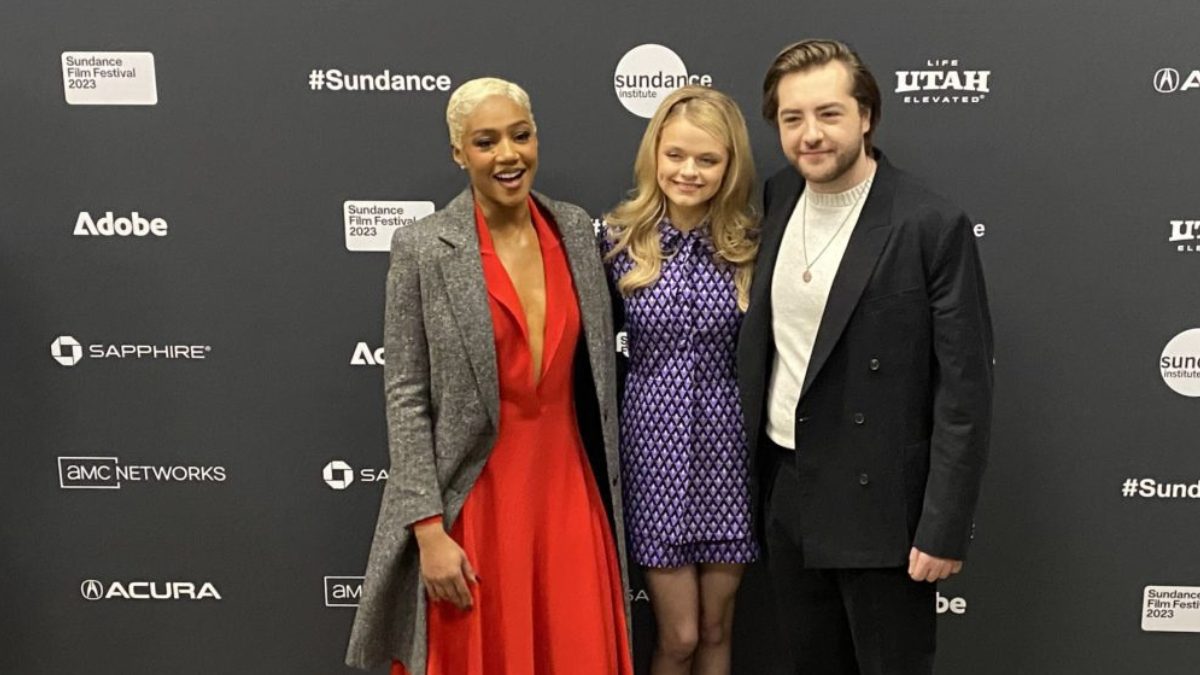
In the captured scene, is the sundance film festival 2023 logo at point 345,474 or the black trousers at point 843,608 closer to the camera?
the black trousers at point 843,608

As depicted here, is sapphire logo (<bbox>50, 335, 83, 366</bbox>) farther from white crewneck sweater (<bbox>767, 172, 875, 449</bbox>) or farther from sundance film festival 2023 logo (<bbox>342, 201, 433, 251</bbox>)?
white crewneck sweater (<bbox>767, 172, 875, 449</bbox>)

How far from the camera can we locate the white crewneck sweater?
2.06 meters

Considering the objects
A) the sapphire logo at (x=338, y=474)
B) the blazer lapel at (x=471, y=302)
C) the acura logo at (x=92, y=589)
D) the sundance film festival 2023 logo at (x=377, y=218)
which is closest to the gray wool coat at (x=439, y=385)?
the blazer lapel at (x=471, y=302)

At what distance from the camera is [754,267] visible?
218 cm

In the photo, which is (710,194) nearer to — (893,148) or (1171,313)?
(893,148)

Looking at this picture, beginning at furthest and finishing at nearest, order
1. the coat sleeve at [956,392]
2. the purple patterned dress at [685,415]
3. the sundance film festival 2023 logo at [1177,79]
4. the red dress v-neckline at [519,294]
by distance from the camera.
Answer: the sundance film festival 2023 logo at [1177,79] < the purple patterned dress at [685,415] < the red dress v-neckline at [519,294] < the coat sleeve at [956,392]

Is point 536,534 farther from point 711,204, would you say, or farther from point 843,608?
point 711,204

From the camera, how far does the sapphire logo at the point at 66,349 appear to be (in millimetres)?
2730

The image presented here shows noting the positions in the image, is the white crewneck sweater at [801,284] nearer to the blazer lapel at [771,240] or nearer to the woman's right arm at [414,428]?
the blazer lapel at [771,240]

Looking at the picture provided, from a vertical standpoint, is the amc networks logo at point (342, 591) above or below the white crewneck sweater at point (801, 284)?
below

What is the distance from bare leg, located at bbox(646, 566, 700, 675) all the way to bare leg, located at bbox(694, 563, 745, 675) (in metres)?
0.02

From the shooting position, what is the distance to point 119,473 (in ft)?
9.20

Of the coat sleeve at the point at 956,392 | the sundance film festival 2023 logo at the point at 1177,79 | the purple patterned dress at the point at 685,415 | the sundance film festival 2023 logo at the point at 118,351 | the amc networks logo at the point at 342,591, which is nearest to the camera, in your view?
the coat sleeve at the point at 956,392

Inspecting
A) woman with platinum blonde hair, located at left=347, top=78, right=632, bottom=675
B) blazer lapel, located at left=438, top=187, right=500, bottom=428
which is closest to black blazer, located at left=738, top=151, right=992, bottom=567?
woman with platinum blonde hair, located at left=347, top=78, right=632, bottom=675
